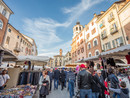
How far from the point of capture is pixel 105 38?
1702cm

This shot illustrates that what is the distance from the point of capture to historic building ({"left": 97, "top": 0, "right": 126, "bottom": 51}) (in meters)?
13.9

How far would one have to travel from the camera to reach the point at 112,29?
15.3 m

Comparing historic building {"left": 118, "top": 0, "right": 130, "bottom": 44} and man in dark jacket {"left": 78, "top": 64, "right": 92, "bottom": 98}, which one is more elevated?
historic building {"left": 118, "top": 0, "right": 130, "bottom": 44}

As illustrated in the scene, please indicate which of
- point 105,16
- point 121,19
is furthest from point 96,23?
point 121,19

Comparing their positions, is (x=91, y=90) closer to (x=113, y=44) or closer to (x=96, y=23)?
(x=113, y=44)

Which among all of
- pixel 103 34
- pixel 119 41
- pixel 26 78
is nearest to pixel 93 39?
pixel 103 34

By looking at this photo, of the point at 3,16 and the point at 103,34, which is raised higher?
the point at 3,16

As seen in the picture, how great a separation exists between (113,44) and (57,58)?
69033 millimetres

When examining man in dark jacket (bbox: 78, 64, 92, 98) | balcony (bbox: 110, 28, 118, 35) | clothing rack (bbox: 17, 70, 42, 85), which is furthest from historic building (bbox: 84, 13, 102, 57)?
man in dark jacket (bbox: 78, 64, 92, 98)

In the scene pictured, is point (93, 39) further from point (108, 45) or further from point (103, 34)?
point (108, 45)

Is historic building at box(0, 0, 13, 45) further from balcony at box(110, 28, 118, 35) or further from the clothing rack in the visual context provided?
balcony at box(110, 28, 118, 35)

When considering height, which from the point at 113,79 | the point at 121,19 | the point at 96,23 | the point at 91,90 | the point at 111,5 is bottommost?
the point at 91,90

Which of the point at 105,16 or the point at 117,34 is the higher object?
the point at 105,16

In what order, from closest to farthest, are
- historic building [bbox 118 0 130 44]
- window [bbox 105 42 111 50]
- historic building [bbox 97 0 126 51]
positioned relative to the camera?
historic building [bbox 118 0 130 44] < historic building [bbox 97 0 126 51] < window [bbox 105 42 111 50]
